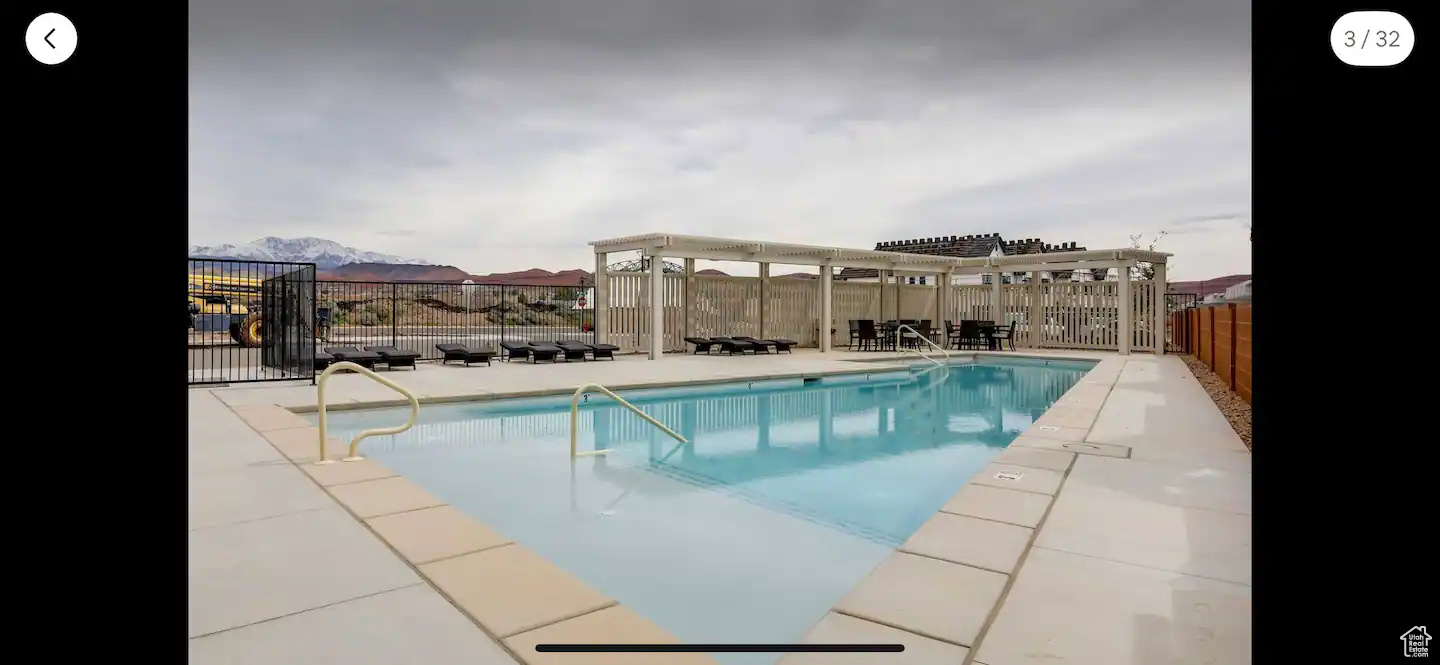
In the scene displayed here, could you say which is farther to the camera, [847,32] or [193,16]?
[847,32]

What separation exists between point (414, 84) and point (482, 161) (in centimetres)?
1527

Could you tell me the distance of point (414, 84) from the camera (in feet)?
15.5

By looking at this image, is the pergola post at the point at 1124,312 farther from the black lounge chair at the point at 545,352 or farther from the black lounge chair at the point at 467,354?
the black lounge chair at the point at 467,354

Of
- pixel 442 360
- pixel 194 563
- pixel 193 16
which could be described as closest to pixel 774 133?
pixel 194 563

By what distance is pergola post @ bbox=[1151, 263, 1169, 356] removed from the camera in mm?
16328

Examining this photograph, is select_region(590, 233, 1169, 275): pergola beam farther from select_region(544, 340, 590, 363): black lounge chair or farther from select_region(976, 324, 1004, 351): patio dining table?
select_region(544, 340, 590, 363): black lounge chair

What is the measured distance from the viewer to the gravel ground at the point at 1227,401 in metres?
6.05

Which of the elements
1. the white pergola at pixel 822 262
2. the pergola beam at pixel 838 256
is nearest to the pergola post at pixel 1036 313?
the white pergola at pixel 822 262

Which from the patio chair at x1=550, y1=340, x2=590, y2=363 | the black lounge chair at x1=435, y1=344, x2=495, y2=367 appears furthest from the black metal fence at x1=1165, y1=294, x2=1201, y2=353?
the black lounge chair at x1=435, y1=344, x2=495, y2=367

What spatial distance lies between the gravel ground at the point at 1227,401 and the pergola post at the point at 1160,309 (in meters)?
4.37

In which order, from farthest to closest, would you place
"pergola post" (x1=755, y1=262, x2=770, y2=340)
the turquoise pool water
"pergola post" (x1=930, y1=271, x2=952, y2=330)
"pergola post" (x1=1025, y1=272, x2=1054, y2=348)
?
"pergola post" (x1=930, y1=271, x2=952, y2=330) < "pergola post" (x1=1025, y1=272, x2=1054, y2=348) < "pergola post" (x1=755, y1=262, x2=770, y2=340) < the turquoise pool water
